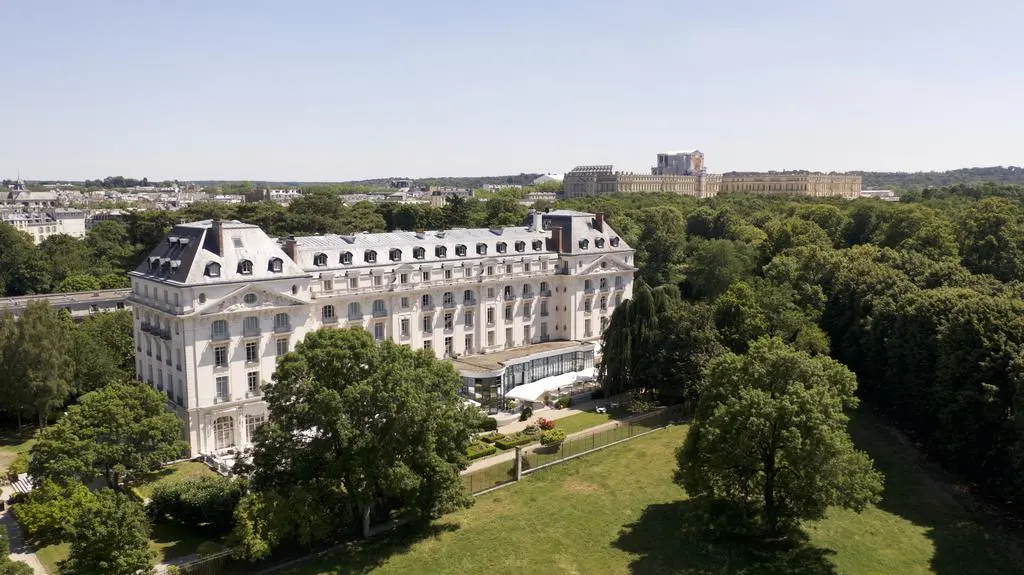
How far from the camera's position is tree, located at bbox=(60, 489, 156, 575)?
101ft

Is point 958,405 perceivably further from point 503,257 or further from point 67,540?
point 67,540

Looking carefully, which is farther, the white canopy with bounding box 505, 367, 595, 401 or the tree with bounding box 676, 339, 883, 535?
the white canopy with bounding box 505, 367, 595, 401

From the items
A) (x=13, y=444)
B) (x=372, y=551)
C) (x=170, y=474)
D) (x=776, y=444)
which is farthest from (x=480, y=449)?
(x=13, y=444)

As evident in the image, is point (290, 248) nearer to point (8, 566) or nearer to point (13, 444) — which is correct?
point (13, 444)

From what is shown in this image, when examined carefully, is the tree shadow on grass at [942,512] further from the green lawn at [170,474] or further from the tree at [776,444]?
the green lawn at [170,474]

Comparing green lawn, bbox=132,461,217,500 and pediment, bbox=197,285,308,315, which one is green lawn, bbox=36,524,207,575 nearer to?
green lawn, bbox=132,461,217,500

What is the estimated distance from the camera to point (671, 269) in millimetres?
92375

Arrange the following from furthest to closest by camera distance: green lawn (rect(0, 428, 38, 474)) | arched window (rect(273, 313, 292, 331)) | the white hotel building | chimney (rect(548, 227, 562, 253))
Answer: chimney (rect(548, 227, 562, 253))
arched window (rect(273, 313, 292, 331))
the white hotel building
green lawn (rect(0, 428, 38, 474))

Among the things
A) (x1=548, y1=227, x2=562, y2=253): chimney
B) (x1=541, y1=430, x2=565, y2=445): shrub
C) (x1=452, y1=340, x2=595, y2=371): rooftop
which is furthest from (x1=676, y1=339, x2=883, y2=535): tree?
(x1=548, y1=227, x2=562, y2=253): chimney

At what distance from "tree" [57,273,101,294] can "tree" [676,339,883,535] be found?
77780mm

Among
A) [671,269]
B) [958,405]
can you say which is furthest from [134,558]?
[671,269]

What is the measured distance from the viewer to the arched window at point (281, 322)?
176 feet

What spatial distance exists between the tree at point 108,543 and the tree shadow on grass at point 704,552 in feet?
70.5

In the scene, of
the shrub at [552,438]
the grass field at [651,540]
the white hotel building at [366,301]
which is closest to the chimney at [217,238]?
the white hotel building at [366,301]
